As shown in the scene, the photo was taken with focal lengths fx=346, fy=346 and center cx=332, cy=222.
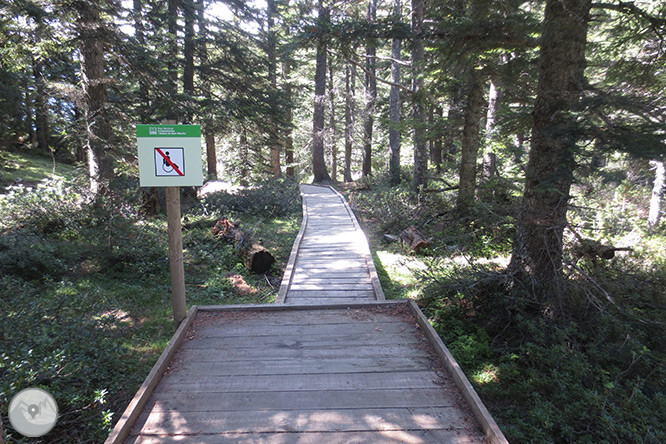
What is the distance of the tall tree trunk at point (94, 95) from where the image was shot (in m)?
8.16

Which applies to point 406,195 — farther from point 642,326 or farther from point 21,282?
point 21,282

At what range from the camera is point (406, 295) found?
253 inches

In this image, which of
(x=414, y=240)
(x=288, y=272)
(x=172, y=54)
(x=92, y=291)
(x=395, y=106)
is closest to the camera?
(x=92, y=291)

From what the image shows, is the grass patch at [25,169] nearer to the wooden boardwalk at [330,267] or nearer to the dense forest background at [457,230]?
the dense forest background at [457,230]

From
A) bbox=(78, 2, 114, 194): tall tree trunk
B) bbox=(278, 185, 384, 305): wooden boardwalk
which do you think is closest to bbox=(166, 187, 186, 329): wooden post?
bbox=(278, 185, 384, 305): wooden boardwalk

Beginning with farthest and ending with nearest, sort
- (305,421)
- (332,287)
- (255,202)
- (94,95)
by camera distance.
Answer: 1. (255,202)
2. (94,95)
3. (332,287)
4. (305,421)

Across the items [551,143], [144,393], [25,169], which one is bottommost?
[144,393]

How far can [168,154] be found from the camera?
147 inches

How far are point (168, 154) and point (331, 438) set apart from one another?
3.14m

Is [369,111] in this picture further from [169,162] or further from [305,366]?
[305,366]

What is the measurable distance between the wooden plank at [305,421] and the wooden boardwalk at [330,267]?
7.58ft

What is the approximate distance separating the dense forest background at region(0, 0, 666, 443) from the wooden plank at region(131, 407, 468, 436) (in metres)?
0.72

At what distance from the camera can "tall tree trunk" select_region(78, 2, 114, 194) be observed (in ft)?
26.8

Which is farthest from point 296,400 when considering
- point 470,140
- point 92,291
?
point 470,140
